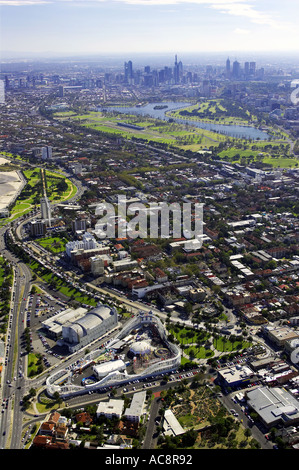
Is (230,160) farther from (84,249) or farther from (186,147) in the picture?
(84,249)

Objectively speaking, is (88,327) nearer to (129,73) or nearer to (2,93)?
(2,93)

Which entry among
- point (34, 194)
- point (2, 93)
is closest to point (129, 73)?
point (2, 93)

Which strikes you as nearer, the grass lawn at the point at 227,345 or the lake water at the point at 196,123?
the grass lawn at the point at 227,345

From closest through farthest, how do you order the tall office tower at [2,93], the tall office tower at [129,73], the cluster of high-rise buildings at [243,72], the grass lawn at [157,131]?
the grass lawn at [157,131]
the tall office tower at [2,93]
the tall office tower at [129,73]
the cluster of high-rise buildings at [243,72]

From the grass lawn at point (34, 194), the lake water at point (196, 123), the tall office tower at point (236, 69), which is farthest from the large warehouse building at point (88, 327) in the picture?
the tall office tower at point (236, 69)

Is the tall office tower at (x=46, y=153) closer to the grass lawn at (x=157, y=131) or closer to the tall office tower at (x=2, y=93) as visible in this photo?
the grass lawn at (x=157, y=131)


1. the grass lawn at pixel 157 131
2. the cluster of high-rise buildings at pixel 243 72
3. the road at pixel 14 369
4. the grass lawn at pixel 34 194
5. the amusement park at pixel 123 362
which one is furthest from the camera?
the cluster of high-rise buildings at pixel 243 72

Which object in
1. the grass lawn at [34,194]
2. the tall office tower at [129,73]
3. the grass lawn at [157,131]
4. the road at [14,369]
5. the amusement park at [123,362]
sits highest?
the tall office tower at [129,73]

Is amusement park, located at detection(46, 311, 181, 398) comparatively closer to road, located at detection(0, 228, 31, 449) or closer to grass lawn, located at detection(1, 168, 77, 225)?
road, located at detection(0, 228, 31, 449)
